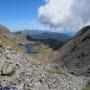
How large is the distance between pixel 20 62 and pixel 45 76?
4.28 m

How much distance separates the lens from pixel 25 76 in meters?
36.3

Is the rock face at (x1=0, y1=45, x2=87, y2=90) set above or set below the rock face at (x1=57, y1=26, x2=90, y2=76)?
below

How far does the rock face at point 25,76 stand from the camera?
108ft

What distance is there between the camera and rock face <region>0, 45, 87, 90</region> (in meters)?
33.0

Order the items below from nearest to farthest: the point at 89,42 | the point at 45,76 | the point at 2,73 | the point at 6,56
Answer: the point at 2,73 < the point at 6,56 < the point at 45,76 < the point at 89,42

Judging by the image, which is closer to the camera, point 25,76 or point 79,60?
point 25,76

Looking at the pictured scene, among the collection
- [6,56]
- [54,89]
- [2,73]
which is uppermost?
[6,56]

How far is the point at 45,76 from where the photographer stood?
41.2 m

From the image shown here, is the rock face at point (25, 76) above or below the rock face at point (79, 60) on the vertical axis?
below

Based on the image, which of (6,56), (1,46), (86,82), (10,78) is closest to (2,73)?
(10,78)

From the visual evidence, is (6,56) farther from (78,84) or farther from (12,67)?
(78,84)

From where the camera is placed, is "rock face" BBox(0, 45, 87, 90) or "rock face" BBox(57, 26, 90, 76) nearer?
"rock face" BBox(0, 45, 87, 90)

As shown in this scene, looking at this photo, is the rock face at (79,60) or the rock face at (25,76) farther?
the rock face at (79,60)

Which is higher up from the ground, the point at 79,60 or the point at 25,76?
the point at 79,60
